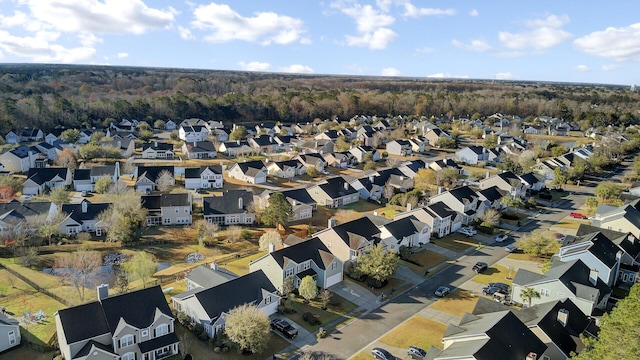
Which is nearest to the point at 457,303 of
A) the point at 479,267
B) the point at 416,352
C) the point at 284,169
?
the point at 479,267

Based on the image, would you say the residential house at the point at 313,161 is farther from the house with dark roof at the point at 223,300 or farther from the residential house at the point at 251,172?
the house with dark roof at the point at 223,300

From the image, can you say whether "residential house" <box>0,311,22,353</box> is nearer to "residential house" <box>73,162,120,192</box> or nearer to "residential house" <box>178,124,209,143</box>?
"residential house" <box>73,162,120,192</box>

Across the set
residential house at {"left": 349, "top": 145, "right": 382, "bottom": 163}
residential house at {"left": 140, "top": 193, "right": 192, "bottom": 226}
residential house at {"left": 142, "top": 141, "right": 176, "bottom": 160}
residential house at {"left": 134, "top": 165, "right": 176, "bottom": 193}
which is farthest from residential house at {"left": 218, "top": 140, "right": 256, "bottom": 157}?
residential house at {"left": 140, "top": 193, "right": 192, "bottom": 226}

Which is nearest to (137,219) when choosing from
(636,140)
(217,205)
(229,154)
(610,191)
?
(217,205)

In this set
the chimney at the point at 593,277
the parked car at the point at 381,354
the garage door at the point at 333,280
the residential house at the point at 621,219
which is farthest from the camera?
the residential house at the point at 621,219

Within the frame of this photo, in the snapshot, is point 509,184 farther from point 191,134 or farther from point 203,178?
point 191,134

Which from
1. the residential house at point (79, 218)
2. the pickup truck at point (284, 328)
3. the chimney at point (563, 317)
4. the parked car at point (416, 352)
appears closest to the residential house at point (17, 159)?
the residential house at point (79, 218)
